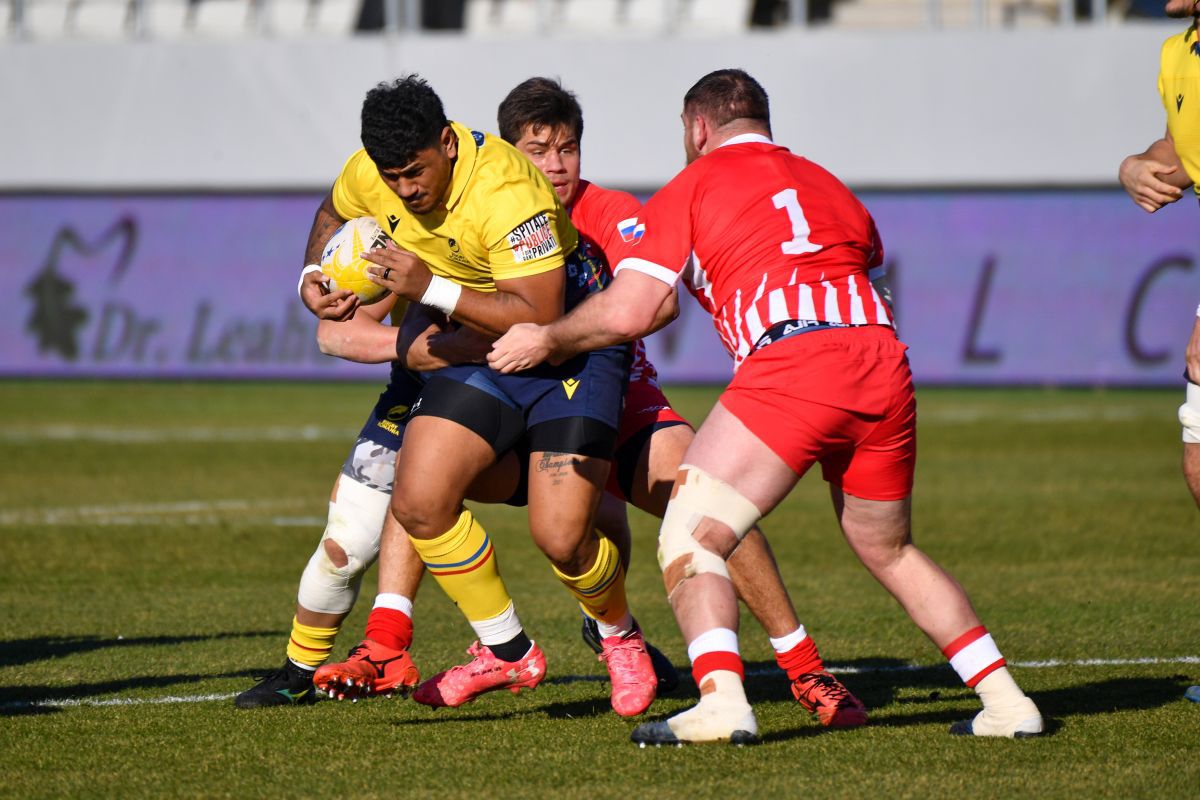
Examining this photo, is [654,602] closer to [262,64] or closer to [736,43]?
[736,43]

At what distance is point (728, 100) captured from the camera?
5656 mm

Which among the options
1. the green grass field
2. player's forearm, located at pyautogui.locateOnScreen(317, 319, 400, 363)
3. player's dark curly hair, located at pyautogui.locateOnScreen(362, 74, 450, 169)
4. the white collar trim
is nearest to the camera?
the green grass field

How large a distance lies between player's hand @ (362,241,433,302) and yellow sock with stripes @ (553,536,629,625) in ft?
4.07

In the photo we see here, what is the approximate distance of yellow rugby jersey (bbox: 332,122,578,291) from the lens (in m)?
5.64

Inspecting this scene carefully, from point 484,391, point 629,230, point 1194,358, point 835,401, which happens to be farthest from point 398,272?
point 1194,358

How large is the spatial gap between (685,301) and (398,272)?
1846 cm

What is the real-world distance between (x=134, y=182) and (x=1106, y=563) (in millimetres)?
20015

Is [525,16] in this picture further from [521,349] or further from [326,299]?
[521,349]

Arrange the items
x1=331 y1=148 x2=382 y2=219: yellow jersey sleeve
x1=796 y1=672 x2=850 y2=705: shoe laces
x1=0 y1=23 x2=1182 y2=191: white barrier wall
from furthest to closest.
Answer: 1. x1=0 y1=23 x2=1182 y2=191: white barrier wall
2. x1=331 y1=148 x2=382 y2=219: yellow jersey sleeve
3. x1=796 y1=672 x2=850 y2=705: shoe laces

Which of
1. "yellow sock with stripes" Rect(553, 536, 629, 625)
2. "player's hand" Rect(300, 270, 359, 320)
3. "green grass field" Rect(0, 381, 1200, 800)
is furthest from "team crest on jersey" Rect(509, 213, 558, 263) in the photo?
"green grass field" Rect(0, 381, 1200, 800)

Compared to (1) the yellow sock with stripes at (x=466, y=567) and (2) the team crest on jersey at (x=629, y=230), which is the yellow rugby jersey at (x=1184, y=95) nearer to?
(2) the team crest on jersey at (x=629, y=230)

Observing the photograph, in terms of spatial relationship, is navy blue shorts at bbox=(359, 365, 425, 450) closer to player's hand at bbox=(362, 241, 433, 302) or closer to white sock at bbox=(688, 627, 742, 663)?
player's hand at bbox=(362, 241, 433, 302)

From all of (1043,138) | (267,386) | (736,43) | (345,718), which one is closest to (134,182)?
(267,386)

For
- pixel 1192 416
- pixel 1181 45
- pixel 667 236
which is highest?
pixel 1181 45
